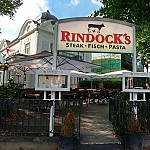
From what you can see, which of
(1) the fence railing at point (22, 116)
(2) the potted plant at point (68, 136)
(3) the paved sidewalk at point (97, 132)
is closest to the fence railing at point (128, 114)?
(3) the paved sidewalk at point (97, 132)

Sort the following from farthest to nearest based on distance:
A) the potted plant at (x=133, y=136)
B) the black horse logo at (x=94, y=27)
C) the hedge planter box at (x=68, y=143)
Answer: the black horse logo at (x=94, y=27)
the potted plant at (x=133, y=136)
the hedge planter box at (x=68, y=143)

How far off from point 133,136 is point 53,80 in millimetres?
2668

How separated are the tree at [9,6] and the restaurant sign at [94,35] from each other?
7.15 metres

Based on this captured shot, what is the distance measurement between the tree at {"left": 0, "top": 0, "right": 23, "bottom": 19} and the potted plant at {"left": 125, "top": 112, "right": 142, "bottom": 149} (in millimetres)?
9794

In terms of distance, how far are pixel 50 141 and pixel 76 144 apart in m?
0.72

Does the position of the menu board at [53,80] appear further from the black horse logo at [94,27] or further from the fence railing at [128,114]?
the fence railing at [128,114]

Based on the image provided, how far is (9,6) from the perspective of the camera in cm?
1234

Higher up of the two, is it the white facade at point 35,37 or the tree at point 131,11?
the white facade at point 35,37

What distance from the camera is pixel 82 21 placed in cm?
645

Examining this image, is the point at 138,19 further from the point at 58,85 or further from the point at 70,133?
the point at 70,133

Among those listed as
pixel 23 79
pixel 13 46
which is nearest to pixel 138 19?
pixel 23 79

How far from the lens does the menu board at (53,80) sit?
5949 millimetres

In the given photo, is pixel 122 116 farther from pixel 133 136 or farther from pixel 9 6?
pixel 9 6

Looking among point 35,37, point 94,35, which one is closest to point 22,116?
point 94,35
